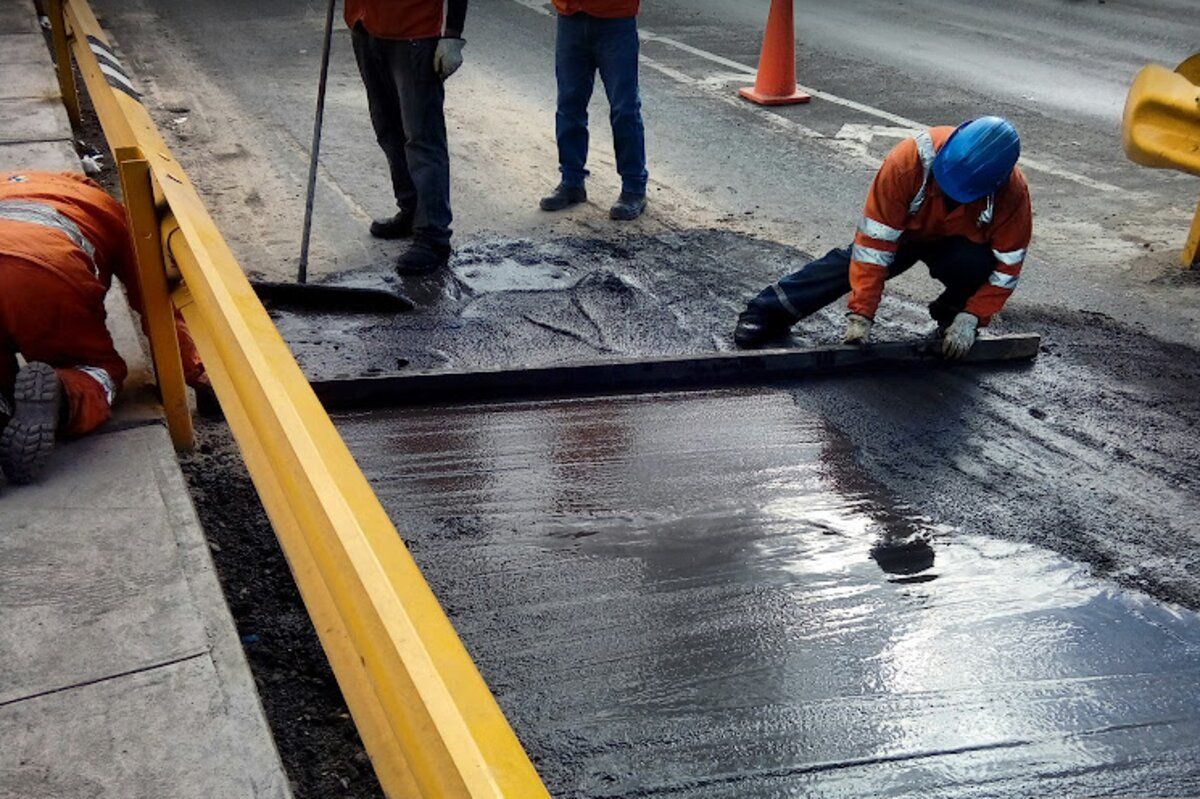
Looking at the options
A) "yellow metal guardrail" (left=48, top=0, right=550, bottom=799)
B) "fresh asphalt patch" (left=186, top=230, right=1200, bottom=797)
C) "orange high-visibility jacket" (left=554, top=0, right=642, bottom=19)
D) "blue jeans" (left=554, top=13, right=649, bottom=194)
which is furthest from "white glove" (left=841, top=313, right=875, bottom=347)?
"orange high-visibility jacket" (left=554, top=0, right=642, bottom=19)

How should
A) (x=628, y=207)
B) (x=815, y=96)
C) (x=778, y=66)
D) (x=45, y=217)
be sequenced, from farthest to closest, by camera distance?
(x=815, y=96), (x=778, y=66), (x=628, y=207), (x=45, y=217)

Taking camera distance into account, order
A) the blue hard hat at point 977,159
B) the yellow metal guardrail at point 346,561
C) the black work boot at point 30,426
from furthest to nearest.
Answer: the blue hard hat at point 977,159
the black work boot at point 30,426
the yellow metal guardrail at point 346,561

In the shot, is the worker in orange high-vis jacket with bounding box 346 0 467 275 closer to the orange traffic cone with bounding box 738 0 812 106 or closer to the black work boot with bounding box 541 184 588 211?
the black work boot with bounding box 541 184 588 211

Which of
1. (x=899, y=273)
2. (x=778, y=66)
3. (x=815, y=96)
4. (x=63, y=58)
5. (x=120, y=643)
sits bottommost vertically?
(x=120, y=643)

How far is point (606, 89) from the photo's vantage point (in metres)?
6.42

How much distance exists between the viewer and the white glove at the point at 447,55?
5.29 metres

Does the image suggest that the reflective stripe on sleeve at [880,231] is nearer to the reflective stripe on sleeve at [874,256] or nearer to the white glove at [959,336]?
the reflective stripe on sleeve at [874,256]

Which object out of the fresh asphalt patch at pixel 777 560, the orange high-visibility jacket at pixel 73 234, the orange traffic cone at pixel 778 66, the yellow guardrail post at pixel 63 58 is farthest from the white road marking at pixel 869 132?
the orange high-visibility jacket at pixel 73 234

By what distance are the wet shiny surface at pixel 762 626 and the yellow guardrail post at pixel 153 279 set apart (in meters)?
0.61

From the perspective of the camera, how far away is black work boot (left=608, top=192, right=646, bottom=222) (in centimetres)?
630

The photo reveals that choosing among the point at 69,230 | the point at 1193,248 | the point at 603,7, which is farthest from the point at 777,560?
the point at 603,7

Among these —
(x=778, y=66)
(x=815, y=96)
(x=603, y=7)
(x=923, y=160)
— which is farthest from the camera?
(x=815, y=96)

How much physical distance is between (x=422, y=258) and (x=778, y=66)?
4484mm

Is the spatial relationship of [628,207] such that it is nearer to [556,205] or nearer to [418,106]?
[556,205]
